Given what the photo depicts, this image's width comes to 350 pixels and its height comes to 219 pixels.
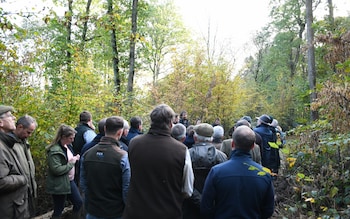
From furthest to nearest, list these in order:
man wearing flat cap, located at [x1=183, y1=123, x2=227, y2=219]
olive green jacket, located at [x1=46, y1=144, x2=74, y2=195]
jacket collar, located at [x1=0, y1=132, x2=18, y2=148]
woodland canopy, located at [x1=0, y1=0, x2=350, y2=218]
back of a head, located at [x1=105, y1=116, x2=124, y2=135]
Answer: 1. woodland canopy, located at [x1=0, y1=0, x2=350, y2=218]
2. olive green jacket, located at [x1=46, y1=144, x2=74, y2=195]
3. man wearing flat cap, located at [x1=183, y1=123, x2=227, y2=219]
4. back of a head, located at [x1=105, y1=116, x2=124, y2=135]
5. jacket collar, located at [x1=0, y1=132, x2=18, y2=148]

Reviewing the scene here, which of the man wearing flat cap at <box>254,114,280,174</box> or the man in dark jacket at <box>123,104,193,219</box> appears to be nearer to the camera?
the man in dark jacket at <box>123,104,193,219</box>

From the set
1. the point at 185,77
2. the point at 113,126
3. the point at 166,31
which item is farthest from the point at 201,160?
the point at 166,31

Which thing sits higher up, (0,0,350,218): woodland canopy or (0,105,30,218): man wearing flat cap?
(0,0,350,218): woodland canopy

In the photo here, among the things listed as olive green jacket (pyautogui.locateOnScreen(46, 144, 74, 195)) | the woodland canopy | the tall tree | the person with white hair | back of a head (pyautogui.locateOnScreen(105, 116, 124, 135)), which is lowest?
olive green jacket (pyautogui.locateOnScreen(46, 144, 74, 195))

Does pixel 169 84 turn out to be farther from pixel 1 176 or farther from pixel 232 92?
pixel 1 176

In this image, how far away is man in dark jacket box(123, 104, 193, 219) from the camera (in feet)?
9.47

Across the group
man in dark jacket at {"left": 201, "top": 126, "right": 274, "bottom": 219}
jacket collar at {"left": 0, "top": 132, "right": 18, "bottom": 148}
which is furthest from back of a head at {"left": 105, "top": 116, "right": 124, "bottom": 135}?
man in dark jacket at {"left": 201, "top": 126, "right": 274, "bottom": 219}

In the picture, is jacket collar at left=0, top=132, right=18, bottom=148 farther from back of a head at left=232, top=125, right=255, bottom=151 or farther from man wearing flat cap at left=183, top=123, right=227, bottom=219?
back of a head at left=232, top=125, right=255, bottom=151

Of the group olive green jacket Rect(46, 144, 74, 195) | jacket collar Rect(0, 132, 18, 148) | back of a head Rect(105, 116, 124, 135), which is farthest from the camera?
olive green jacket Rect(46, 144, 74, 195)

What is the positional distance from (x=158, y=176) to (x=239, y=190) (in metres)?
0.78

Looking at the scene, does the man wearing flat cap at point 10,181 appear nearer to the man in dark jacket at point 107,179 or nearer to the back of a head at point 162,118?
the man in dark jacket at point 107,179

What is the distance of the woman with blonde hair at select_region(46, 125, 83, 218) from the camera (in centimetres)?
454

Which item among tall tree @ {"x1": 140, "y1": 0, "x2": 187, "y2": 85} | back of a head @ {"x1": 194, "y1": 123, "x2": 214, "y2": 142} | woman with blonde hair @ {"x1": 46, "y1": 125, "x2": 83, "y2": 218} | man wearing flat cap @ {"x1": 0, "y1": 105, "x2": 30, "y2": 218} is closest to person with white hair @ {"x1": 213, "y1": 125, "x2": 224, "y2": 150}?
back of a head @ {"x1": 194, "y1": 123, "x2": 214, "y2": 142}

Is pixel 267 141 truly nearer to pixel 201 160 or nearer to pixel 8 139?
pixel 201 160
